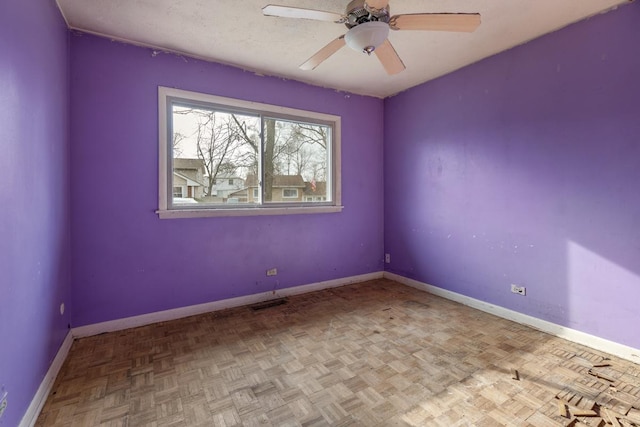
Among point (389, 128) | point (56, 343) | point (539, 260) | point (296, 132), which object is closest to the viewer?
point (56, 343)

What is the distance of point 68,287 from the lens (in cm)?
241

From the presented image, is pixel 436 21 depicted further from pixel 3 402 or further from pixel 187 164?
pixel 3 402

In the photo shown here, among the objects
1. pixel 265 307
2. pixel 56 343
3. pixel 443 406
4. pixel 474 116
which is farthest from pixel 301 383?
pixel 474 116

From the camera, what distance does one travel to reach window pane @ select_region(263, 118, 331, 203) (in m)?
3.46

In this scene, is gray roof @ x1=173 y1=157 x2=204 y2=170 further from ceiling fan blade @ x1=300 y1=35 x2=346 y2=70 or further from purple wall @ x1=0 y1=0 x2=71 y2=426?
ceiling fan blade @ x1=300 y1=35 x2=346 y2=70

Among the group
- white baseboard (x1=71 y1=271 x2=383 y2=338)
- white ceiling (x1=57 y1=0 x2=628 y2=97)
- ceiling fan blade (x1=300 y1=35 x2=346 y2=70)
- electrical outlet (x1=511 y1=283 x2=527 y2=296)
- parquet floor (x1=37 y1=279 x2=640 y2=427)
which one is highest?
white ceiling (x1=57 y1=0 x2=628 y2=97)

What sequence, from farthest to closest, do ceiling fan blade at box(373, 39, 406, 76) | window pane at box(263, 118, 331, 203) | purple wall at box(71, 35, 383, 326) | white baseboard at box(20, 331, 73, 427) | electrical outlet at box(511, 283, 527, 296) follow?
window pane at box(263, 118, 331, 203)
electrical outlet at box(511, 283, 527, 296)
purple wall at box(71, 35, 383, 326)
ceiling fan blade at box(373, 39, 406, 76)
white baseboard at box(20, 331, 73, 427)

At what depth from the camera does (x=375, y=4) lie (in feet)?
5.44

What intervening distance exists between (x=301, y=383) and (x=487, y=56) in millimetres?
3406

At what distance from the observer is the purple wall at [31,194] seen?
1.35m

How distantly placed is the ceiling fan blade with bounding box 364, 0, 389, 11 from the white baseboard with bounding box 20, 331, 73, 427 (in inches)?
111

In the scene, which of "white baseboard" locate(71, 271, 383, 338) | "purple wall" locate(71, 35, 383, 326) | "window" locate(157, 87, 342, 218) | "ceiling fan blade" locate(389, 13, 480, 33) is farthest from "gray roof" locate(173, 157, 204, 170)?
"ceiling fan blade" locate(389, 13, 480, 33)

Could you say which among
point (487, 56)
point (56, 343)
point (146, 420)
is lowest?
point (146, 420)

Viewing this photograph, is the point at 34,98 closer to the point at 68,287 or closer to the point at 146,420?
the point at 68,287
